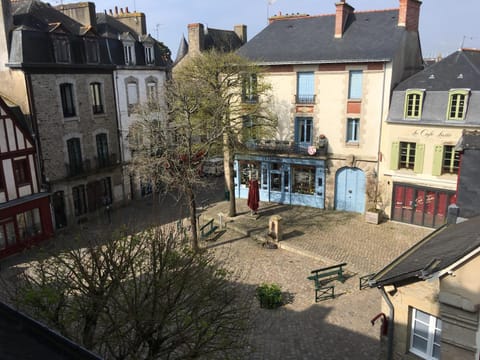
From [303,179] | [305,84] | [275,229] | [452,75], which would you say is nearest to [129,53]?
[305,84]

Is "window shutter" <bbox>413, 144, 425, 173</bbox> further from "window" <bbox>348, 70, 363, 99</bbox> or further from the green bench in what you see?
the green bench

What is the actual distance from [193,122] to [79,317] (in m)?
13.1

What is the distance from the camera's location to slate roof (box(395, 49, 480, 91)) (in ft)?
64.0

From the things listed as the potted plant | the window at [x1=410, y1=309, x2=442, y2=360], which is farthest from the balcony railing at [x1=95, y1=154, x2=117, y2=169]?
the window at [x1=410, y1=309, x2=442, y2=360]

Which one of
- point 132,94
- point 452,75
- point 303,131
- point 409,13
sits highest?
point 409,13

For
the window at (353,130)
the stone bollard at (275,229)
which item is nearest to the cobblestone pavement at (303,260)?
the stone bollard at (275,229)

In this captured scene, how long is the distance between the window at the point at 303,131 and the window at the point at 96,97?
37.6 feet

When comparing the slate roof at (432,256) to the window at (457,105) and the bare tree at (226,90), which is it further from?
the bare tree at (226,90)

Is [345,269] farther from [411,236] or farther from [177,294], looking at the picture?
[177,294]

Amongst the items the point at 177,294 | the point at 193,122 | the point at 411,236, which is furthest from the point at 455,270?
the point at 193,122

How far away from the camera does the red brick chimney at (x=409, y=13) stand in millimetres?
21703

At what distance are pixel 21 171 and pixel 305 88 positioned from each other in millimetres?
15449

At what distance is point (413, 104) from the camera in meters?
20.5

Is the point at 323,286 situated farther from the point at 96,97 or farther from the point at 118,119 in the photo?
the point at 96,97
